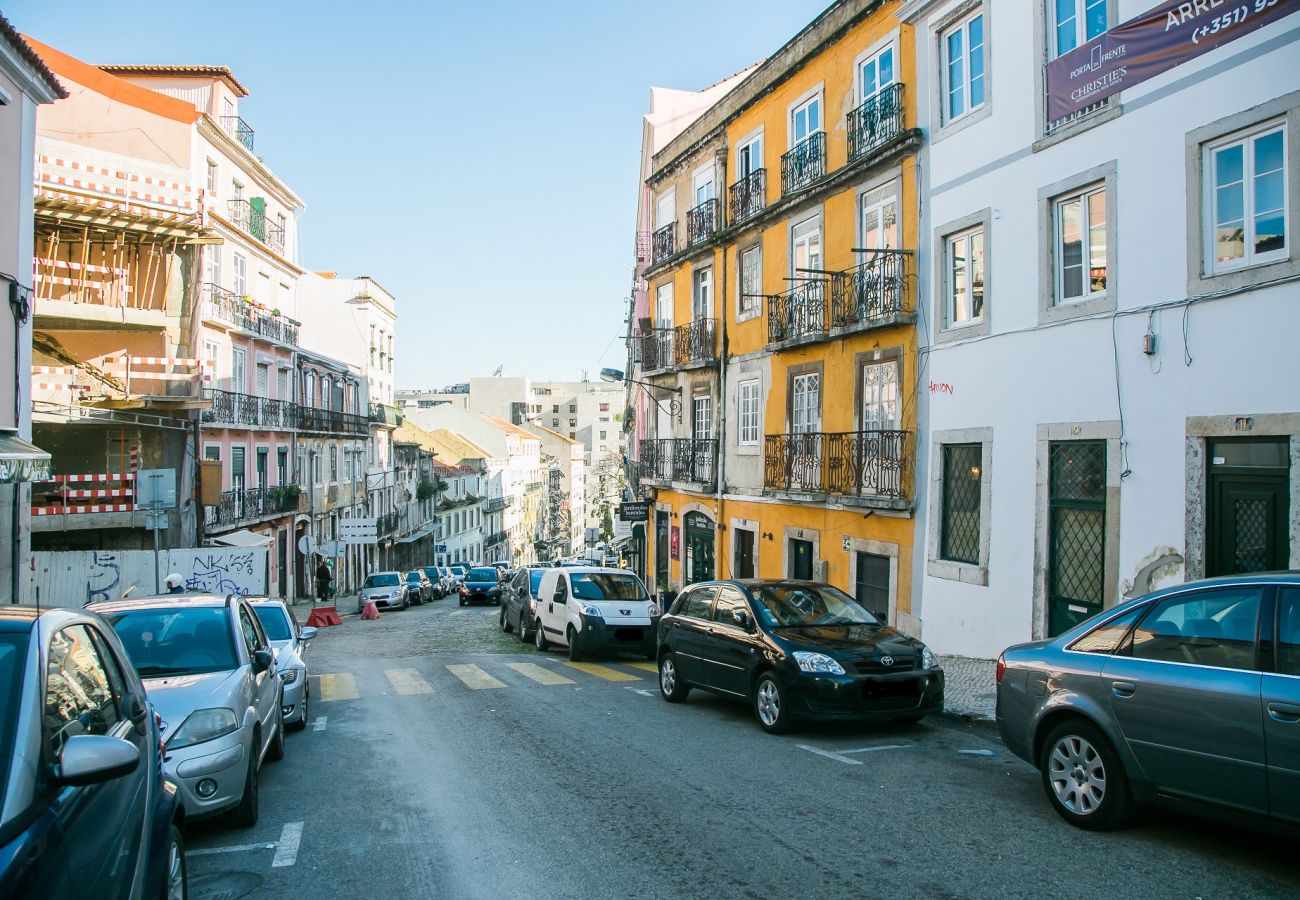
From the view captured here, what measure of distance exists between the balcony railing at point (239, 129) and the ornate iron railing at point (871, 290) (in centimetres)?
2552

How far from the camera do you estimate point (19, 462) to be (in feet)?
44.9

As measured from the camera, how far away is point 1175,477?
11.2 meters

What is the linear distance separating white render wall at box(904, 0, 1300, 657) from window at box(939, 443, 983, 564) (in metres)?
0.33

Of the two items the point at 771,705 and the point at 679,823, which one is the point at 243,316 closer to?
the point at 771,705

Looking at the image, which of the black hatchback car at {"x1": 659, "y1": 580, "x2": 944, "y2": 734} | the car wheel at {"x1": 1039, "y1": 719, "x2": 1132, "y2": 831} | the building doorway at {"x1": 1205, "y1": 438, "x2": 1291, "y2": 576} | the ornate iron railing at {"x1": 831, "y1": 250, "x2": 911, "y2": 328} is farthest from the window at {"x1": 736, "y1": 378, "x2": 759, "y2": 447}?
the car wheel at {"x1": 1039, "y1": 719, "x2": 1132, "y2": 831}

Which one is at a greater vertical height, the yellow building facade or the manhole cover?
the yellow building facade

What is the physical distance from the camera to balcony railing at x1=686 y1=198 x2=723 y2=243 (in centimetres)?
2446

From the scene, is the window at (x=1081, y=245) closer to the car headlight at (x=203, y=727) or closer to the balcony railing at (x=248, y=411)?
the car headlight at (x=203, y=727)

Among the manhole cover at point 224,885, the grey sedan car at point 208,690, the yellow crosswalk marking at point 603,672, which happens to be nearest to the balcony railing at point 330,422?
the yellow crosswalk marking at point 603,672

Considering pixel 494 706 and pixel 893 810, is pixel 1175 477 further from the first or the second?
pixel 494 706

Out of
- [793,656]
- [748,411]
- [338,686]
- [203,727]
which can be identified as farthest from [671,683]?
[748,411]

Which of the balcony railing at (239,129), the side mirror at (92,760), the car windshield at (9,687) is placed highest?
the balcony railing at (239,129)

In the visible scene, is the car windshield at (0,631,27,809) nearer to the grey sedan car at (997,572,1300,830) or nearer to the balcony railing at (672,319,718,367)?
the grey sedan car at (997,572,1300,830)

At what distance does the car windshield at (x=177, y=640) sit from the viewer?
24.2 feet
